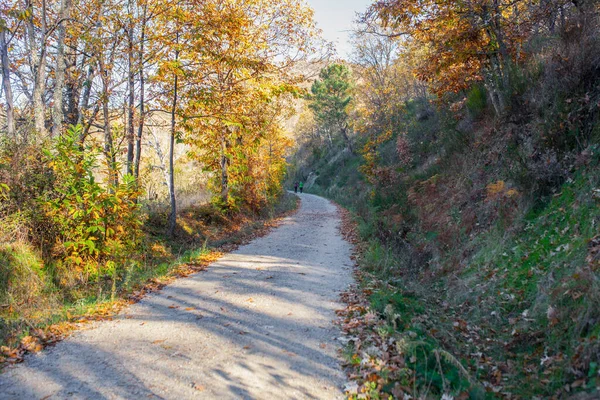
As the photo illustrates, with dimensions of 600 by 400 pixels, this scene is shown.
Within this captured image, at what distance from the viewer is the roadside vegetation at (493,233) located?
14.3ft

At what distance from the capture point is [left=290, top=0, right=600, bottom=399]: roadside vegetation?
14.3 feet

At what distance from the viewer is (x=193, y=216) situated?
50.8 feet

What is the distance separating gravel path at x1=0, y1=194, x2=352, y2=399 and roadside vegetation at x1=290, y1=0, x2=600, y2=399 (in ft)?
1.83

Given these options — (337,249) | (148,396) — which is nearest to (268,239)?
(337,249)

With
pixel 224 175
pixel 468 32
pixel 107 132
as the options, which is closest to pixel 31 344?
pixel 107 132

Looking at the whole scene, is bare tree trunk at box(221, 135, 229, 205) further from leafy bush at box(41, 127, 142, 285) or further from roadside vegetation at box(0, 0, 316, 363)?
leafy bush at box(41, 127, 142, 285)

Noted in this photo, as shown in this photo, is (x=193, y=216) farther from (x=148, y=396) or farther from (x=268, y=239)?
(x=148, y=396)

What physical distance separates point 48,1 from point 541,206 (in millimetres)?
15083

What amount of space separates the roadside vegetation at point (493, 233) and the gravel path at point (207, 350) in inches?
22.0

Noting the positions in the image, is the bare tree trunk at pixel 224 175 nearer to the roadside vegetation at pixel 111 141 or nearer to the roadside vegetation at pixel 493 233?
the roadside vegetation at pixel 111 141

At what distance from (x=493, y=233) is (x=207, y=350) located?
6.11 meters

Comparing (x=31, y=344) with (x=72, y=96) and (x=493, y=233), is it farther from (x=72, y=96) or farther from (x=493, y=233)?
(x=72, y=96)

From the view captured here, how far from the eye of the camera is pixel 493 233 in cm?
801

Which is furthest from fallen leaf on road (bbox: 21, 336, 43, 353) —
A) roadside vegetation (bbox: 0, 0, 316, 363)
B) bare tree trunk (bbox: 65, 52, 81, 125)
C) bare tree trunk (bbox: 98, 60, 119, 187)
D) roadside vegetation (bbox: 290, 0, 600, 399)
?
bare tree trunk (bbox: 65, 52, 81, 125)
